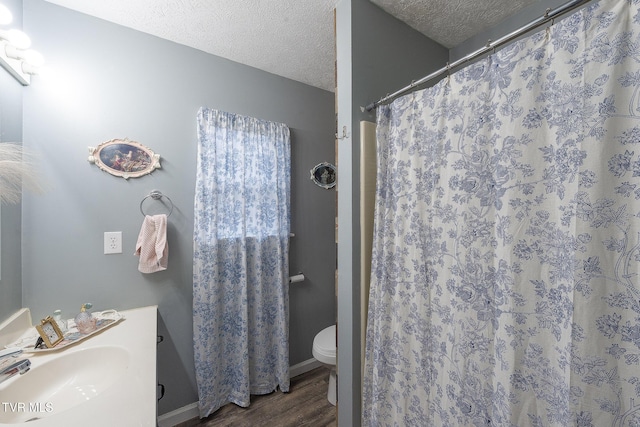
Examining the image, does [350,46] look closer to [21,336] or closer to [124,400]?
[124,400]

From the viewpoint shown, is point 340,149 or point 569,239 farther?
point 340,149

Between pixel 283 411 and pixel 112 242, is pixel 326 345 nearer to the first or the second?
pixel 283 411

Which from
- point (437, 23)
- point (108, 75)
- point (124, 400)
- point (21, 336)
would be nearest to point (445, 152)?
point (437, 23)

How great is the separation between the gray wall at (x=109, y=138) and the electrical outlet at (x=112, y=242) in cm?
3

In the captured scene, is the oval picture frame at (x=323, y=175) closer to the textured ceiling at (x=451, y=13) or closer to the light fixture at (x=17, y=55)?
the textured ceiling at (x=451, y=13)

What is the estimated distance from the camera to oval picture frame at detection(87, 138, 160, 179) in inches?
53.8

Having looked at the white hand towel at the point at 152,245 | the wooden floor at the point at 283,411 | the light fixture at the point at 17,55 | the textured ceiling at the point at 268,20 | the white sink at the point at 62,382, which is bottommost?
the wooden floor at the point at 283,411

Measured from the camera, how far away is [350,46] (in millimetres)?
1188

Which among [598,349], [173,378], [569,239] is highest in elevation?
[569,239]

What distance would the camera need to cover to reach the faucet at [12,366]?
0.80 m

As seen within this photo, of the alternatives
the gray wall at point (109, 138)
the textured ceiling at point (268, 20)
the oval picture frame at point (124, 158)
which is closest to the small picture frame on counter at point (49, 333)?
the gray wall at point (109, 138)

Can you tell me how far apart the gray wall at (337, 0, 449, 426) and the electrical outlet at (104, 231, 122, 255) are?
1.34m

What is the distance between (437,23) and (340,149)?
1.05 metres

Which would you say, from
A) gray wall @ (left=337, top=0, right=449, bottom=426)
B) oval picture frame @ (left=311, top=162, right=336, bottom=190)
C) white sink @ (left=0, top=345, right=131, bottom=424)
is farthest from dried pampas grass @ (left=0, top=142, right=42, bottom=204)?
oval picture frame @ (left=311, top=162, right=336, bottom=190)
